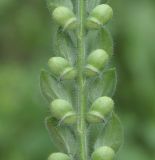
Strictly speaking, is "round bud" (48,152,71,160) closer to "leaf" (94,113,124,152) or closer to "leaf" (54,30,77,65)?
"leaf" (94,113,124,152)

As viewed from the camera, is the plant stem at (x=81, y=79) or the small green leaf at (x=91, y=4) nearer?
the plant stem at (x=81, y=79)

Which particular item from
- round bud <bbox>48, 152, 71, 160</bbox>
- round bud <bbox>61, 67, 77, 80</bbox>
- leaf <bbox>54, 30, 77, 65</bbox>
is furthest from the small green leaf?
round bud <bbox>48, 152, 71, 160</bbox>

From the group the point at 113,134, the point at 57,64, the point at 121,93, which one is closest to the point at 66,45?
the point at 57,64

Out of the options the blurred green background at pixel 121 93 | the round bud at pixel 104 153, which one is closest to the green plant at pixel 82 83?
the round bud at pixel 104 153

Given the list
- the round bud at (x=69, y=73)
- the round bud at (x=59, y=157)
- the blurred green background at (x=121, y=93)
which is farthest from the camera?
the blurred green background at (x=121, y=93)

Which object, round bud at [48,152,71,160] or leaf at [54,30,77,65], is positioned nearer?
round bud at [48,152,71,160]

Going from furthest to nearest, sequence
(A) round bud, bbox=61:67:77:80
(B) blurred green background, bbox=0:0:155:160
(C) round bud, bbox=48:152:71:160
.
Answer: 1. (B) blurred green background, bbox=0:0:155:160
2. (A) round bud, bbox=61:67:77:80
3. (C) round bud, bbox=48:152:71:160

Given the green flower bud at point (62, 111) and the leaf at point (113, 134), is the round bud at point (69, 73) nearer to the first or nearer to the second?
the green flower bud at point (62, 111)

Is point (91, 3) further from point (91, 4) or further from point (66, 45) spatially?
point (66, 45)
